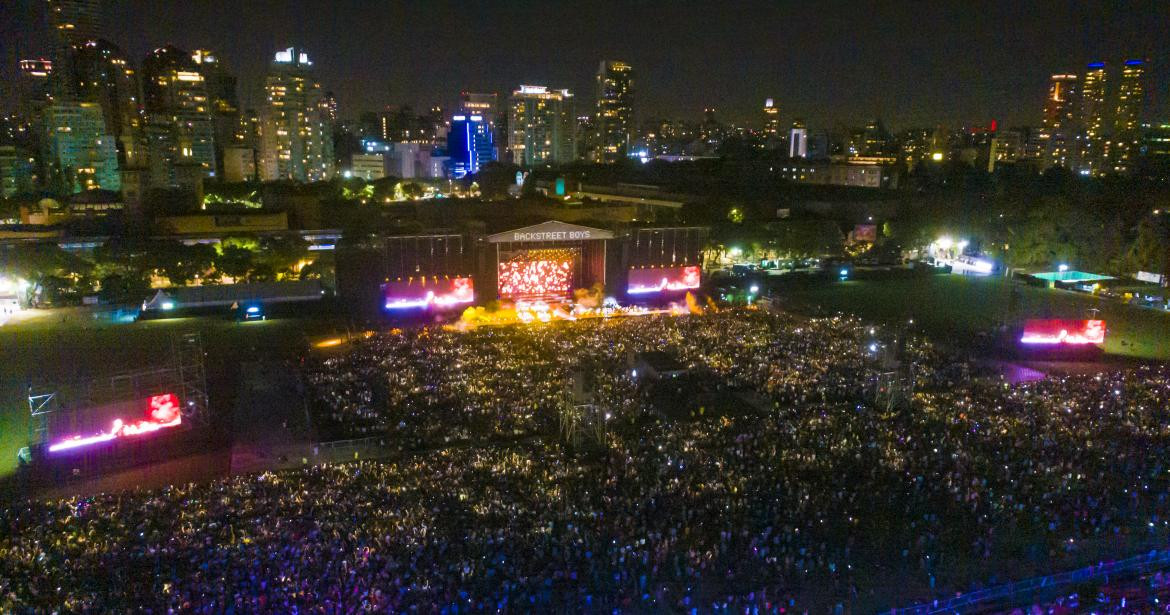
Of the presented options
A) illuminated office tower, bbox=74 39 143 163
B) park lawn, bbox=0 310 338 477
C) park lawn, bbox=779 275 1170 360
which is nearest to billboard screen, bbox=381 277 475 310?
park lawn, bbox=0 310 338 477

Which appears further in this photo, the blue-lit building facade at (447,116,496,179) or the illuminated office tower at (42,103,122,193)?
the blue-lit building facade at (447,116,496,179)

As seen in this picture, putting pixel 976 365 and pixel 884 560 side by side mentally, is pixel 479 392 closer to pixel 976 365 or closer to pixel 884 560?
pixel 884 560

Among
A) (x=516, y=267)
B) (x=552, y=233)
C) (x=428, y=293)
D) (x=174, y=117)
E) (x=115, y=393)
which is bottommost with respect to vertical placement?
(x=428, y=293)

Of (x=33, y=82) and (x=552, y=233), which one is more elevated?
(x=33, y=82)

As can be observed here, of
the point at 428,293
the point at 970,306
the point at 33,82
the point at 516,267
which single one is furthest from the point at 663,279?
the point at 33,82

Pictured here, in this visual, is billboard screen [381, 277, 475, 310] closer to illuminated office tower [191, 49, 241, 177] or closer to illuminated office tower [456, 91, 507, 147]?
illuminated office tower [191, 49, 241, 177]

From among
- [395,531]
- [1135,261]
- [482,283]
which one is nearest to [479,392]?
[395,531]

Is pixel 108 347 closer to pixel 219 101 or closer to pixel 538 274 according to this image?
pixel 538 274
